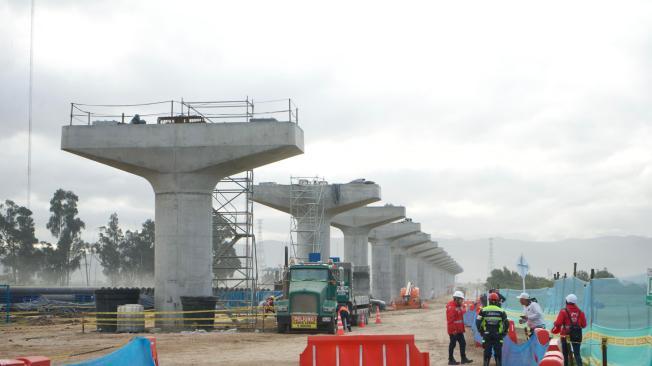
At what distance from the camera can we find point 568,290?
19.7 metres

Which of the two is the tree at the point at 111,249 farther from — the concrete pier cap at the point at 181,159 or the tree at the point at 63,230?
the concrete pier cap at the point at 181,159

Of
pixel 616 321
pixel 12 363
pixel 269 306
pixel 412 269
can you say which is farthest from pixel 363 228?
pixel 12 363

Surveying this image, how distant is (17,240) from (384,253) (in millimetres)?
53331

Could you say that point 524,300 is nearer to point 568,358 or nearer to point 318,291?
point 568,358

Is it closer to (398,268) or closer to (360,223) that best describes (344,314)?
(360,223)

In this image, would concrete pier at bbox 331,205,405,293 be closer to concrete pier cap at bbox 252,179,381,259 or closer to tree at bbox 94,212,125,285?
concrete pier cap at bbox 252,179,381,259

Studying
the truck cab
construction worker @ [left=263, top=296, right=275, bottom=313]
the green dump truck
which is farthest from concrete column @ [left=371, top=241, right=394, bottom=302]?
the truck cab

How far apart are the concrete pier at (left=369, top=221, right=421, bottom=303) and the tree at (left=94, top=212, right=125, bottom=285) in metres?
56.8

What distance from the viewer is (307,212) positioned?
5694 cm

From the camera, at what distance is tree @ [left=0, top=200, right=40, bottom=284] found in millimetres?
108562

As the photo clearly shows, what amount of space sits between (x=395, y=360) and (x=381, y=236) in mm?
72227

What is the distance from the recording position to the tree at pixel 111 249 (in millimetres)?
127250

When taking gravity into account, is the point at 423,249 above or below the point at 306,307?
above

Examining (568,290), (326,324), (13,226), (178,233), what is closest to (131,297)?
(178,233)
